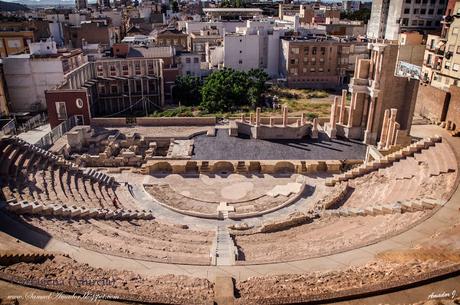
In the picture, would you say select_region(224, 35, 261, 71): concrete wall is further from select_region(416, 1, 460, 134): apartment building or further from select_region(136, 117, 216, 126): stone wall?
select_region(136, 117, 216, 126): stone wall

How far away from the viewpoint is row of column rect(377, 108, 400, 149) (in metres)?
32.5

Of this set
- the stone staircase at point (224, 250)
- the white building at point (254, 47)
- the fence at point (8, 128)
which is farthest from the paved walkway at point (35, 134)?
the white building at point (254, 47)

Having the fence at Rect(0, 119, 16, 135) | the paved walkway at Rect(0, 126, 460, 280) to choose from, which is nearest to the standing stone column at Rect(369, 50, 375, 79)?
the paved walkway at Rect(0, 126, 460, 280)

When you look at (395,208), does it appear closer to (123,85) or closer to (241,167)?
(241,167)

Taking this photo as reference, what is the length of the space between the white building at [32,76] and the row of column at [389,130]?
3911 cm

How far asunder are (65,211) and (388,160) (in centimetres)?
2226

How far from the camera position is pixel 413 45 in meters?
60.4

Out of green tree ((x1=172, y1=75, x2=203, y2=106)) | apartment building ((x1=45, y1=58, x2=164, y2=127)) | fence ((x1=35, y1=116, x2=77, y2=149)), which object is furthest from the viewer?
green tree ((x1=172, y1=75, x2=203, y2=106))

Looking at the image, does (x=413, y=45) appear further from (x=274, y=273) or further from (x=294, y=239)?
(x=274, y=273)

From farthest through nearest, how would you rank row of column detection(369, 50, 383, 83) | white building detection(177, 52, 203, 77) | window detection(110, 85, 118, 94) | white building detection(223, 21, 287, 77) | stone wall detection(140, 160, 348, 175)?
white building detection(223, 21, 287, 77) → white building detection(177, 52, 203, 77) → window detection(110, 85, 118, 94) → row of column detection(369, 50, 383, 83) → stone wall detection(140, 160, 348, 175)

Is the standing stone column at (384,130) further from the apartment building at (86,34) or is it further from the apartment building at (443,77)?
the apartment building at (86,34)

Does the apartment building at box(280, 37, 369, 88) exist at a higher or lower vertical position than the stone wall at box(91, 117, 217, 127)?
higher

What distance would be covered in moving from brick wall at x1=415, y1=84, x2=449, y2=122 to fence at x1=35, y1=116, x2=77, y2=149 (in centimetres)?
3771

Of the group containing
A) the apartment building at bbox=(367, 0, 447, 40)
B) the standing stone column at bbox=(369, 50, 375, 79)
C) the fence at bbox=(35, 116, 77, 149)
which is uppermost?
the apartment building at bbox=(367, 0, 447, 40)
